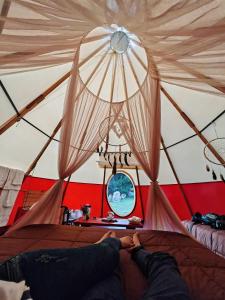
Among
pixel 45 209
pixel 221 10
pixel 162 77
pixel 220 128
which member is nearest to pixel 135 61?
pixel 162 77

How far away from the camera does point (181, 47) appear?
1.38 meters

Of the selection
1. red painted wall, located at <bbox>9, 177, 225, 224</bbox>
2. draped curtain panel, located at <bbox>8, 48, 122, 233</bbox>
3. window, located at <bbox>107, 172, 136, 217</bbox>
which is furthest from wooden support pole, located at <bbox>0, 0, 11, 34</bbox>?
window, located at <bbox>107, 172, 136, 217</bbox>

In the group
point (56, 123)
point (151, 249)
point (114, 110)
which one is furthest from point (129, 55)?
point (151, 249)

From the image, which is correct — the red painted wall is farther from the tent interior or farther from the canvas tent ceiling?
the canvas tent ceiling

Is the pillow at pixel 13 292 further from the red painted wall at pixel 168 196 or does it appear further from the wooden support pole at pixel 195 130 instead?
the red painted wall at pixel 168 196

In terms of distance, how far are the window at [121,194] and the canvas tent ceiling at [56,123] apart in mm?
930

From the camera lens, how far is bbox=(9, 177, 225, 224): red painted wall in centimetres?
357

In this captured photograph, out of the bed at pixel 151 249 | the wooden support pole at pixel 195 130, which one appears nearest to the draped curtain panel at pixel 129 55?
the bed at pixel 151 249

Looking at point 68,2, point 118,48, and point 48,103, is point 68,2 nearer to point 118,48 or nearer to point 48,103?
point 118,48

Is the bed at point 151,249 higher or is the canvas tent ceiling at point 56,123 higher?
the canvas tent ceiling at point 56,123

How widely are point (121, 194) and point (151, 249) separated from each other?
10.7ft

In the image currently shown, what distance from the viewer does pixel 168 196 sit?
4273mm

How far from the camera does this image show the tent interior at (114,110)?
1279mm

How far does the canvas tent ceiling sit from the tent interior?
19 millimetres
